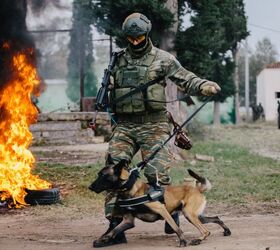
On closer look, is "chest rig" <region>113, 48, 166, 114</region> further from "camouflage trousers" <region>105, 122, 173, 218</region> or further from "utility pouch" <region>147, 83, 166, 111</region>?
"camouflage trousers" <region>105, 122, 173, 218</region>

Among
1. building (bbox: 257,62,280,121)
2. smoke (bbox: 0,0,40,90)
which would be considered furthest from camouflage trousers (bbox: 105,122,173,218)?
building (bbox: 257,62,280,121)

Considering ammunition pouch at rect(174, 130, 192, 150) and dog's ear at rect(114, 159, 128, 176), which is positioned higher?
ammunition pouch at rect(174, 130, 192, 150)

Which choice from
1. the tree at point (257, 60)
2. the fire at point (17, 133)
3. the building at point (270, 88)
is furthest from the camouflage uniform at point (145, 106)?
the tree at point (257, 60)

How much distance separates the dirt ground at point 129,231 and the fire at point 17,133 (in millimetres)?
432

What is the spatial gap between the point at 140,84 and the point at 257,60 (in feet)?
237

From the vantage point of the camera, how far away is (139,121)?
6410 mm

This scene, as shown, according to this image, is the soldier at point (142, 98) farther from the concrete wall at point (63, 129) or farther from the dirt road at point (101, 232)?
the concrete wall at point (63, 129)

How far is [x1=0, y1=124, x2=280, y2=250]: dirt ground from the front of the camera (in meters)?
6.17

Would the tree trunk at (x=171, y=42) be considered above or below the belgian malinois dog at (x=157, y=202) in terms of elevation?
above

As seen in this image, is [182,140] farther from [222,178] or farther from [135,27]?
[222,178]

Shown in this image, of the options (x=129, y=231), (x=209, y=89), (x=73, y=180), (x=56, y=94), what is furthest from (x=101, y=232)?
(x=56, y=94)

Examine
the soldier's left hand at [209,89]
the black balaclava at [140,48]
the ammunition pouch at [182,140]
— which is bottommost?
the ammunition pouch at [182,140]

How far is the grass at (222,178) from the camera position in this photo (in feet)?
31.6

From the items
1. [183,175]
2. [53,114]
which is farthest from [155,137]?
[53,114]
